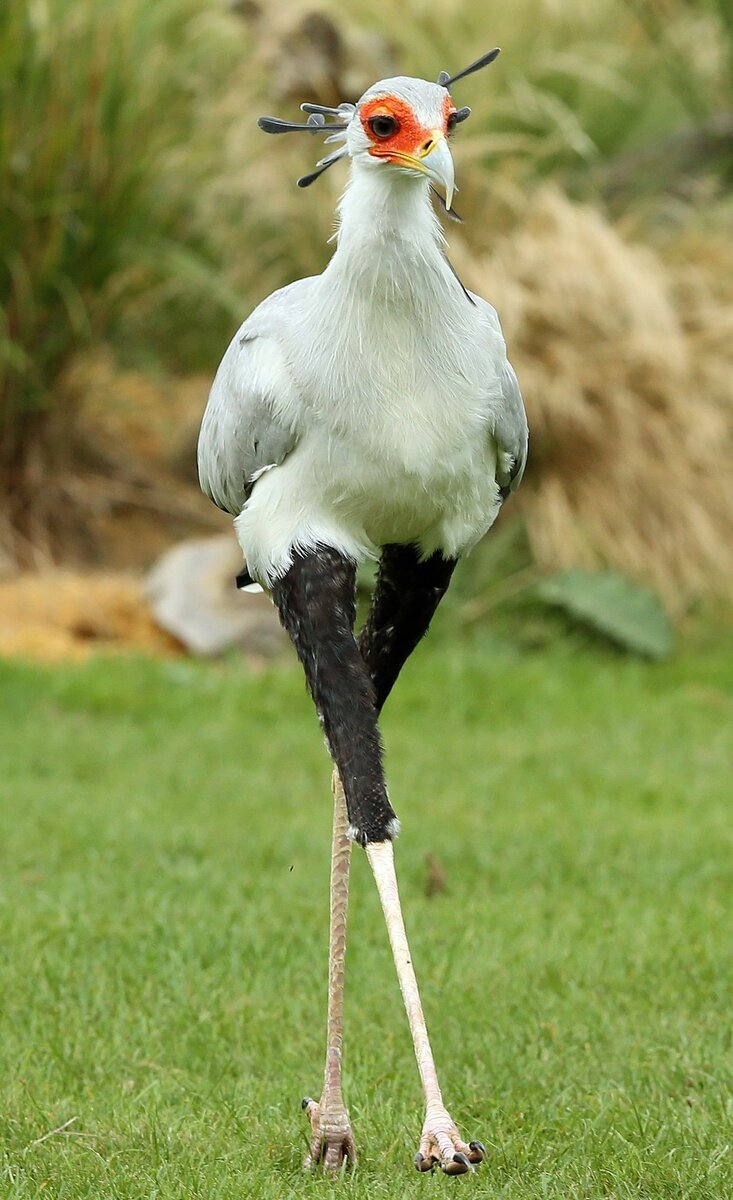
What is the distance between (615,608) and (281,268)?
299 cm

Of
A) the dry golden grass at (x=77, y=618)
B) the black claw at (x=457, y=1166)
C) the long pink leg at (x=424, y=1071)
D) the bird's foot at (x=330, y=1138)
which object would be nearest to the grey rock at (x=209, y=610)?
the dry golden grass at (x=77, y=618)

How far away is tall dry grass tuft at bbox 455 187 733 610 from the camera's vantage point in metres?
8.92

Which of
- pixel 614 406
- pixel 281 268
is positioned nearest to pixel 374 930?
pixel 614 406

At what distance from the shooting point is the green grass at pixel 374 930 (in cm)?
355

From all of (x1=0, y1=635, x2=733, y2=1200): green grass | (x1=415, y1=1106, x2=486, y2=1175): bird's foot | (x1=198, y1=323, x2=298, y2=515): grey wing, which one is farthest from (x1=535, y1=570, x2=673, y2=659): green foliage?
(x1=415, y1=1106, x2=486, y2=1175): bird's foot

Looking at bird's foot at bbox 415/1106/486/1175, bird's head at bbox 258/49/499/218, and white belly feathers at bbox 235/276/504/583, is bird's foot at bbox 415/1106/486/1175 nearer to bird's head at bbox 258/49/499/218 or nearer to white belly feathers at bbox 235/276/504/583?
white belly feathers at bbox 235/276/504/583

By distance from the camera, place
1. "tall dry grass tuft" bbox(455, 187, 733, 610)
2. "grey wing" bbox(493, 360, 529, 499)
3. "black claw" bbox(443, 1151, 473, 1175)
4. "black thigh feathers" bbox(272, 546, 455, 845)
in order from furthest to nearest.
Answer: "tall dry grass tuft" bbox(455, 187, 733, 610)
"grey wing" bbox(493, 360, 529, 499)
"black thigh feathers" bbox(272, 546, 455, 845)
"black claw" bbox(443, 1151, 473, 1175)

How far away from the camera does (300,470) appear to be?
335 cm

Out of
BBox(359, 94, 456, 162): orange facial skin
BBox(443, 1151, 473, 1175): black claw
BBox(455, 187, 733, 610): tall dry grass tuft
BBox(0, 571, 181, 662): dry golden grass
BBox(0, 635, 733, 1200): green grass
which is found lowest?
BBox(443, 1151, 473, 1175): black claw

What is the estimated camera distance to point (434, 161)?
9.89ft

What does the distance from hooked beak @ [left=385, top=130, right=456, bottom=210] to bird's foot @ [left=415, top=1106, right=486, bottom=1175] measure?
1.72m

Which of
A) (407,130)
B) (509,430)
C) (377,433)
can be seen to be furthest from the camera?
(509,430)

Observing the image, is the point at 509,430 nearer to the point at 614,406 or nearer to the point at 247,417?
the point at 247,417

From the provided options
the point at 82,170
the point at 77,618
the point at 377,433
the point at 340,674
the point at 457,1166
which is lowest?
the point at 457,1166
